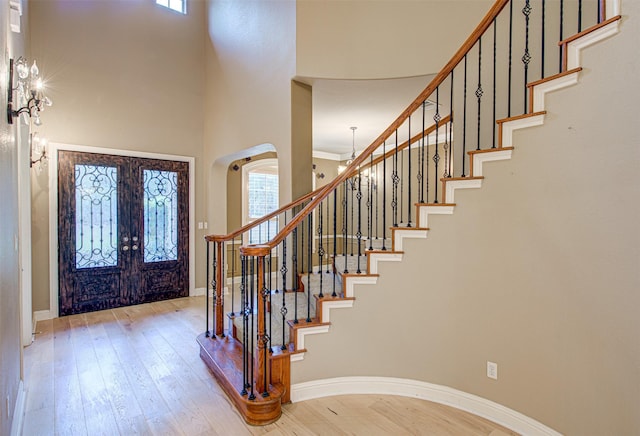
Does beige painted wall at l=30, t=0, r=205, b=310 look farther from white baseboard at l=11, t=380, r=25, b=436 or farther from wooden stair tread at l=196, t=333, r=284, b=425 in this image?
wooden stair tread at l=196, t=333, r=284, b=425

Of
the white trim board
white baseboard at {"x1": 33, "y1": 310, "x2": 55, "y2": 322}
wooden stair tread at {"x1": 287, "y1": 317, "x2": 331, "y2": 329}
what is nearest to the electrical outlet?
wooden stair tread at {"x1": 287, "y1": 317, "x2": 331, "y2": 329}

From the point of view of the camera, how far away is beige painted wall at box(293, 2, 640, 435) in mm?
1686

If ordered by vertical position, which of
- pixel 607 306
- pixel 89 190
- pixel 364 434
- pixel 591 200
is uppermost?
pixel 89 190

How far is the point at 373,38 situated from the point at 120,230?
4301mm

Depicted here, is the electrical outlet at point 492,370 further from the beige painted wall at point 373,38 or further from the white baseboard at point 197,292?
the white baseboard at point 197,292

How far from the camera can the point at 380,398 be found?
2508 mm

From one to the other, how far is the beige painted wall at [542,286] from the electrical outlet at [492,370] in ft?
0.12

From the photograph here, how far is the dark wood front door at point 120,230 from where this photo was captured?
4.52 m

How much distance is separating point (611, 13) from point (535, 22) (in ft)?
3.97

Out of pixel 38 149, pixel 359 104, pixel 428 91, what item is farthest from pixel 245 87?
pixel 428 91

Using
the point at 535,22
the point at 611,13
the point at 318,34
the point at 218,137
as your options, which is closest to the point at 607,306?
the point at 611,13

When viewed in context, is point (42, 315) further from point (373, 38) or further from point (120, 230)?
point (373, 38)

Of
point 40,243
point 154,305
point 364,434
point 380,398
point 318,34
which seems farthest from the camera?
point 154,305

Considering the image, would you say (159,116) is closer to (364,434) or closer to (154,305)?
(154,305)
